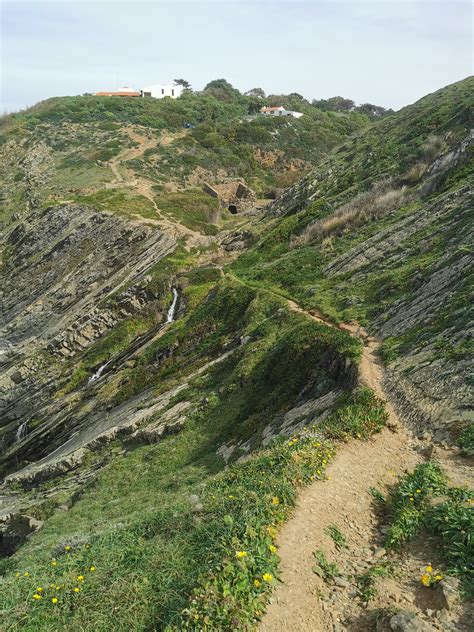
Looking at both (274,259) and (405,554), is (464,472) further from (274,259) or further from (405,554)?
(274,259)

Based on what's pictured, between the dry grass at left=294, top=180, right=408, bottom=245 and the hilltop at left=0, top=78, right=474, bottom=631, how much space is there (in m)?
0.22

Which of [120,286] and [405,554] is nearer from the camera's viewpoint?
[405,554]

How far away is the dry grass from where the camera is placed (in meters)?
36.2

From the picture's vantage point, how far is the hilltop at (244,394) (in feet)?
26.6

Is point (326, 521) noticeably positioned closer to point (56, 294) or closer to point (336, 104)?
point (56, 294)

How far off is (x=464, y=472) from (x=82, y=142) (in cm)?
9373

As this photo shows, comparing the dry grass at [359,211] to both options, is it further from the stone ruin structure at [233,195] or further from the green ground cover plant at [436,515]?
the stone ruin structure at [233,195]

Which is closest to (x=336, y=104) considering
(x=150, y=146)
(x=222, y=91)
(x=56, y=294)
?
(x=222, y=91)

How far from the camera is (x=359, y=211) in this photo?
1485 inches

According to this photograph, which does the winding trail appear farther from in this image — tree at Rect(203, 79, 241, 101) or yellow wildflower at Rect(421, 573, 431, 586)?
tree at Rect(203, 79, 241, 101)

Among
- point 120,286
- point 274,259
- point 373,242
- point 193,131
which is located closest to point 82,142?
point 193,131

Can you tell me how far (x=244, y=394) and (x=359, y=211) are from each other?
841 inches

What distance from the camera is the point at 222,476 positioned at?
12.6 m

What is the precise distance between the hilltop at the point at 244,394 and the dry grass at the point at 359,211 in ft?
0.73
